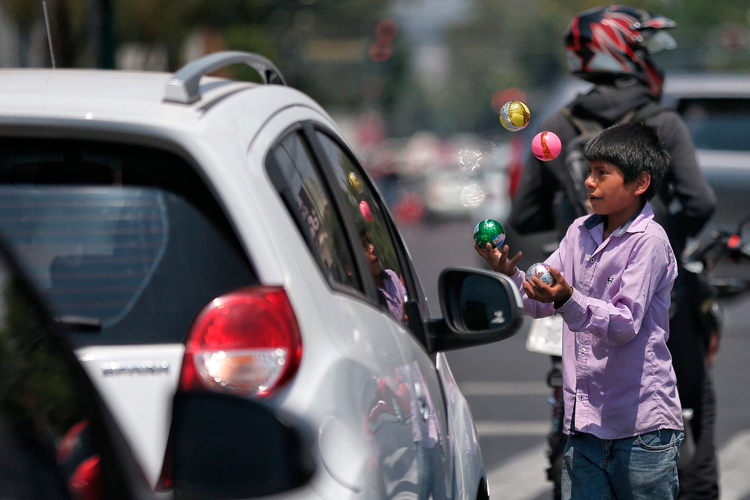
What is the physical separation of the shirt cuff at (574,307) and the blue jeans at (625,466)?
1.48ft

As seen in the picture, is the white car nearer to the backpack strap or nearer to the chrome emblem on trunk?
the chrome emblem on trunk

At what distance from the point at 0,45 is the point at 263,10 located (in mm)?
12024

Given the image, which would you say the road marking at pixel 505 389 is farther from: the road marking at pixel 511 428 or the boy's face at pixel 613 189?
the boy's face at pixel 613 189

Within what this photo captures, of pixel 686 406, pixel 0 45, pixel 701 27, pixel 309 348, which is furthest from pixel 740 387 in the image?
pixel 701 27

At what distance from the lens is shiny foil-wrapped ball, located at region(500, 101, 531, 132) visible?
10.2ft

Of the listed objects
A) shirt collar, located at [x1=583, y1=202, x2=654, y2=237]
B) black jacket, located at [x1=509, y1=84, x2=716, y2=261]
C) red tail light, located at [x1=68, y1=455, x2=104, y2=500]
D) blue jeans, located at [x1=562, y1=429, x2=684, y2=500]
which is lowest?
blue jeans, located at [x1=562, y1=429, x2=684, y2=500]

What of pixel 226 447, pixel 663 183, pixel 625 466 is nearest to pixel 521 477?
pixel 663 183

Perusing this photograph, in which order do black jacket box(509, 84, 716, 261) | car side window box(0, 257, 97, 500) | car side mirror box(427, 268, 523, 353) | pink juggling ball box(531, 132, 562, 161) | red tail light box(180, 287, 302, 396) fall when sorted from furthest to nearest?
1. black jacket box(509, 84, 716, 261)
2. pink juggling ball box(531, 132, 562, 161)
3. car side mirror box(427, 268, 523, 353)
4. red tail light box(180, 287, 302, 396)
5. car side window box(0, 257, 97, 500)

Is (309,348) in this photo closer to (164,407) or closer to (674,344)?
(164,407)

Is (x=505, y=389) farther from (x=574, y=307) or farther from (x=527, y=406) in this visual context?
(x=574, y=307)

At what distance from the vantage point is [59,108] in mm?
2014

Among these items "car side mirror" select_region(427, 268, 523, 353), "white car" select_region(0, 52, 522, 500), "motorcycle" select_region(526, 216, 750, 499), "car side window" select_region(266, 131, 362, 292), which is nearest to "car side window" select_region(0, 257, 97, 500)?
"white car" select_region(0, 52, 522, 500)

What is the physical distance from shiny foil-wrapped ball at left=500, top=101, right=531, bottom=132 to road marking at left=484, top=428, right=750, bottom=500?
2.26 meters

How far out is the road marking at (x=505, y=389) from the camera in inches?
299
